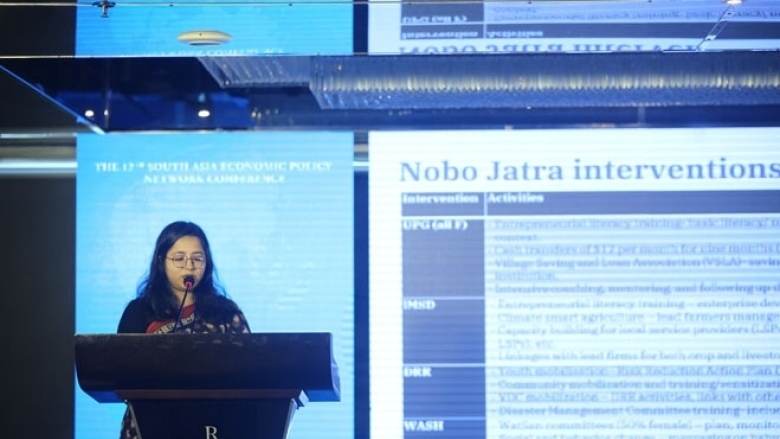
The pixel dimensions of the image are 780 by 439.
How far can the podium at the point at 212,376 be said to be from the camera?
3.17m

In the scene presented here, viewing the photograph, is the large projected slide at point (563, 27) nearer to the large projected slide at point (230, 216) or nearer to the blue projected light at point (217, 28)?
the blue projected light at point (217, 28)

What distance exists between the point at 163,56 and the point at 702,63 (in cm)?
208

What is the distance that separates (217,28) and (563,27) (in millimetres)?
1198

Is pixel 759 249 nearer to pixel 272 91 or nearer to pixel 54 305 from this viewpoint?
pixel 272 91

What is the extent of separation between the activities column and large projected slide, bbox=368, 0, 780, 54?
88 cm

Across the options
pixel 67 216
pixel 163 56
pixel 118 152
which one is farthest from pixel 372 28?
pixel 67 216

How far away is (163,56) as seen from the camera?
4.66 m

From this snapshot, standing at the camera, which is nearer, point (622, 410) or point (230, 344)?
point (230, 344)

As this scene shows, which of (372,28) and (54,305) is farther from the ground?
(372,28)

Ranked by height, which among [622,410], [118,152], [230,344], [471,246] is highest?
[118,152]

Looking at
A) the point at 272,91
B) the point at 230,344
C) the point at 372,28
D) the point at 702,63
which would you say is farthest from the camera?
the point at 272,91

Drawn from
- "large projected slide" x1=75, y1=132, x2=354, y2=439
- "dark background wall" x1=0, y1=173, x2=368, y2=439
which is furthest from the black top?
"dark background wall" x1=0, y1=173, x2=368, y2=439

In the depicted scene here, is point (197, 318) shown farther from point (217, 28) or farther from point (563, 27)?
point (563, 27)

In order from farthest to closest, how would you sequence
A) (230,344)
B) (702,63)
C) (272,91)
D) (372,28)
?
(272,91), (702,63), (372,28), (230,344)
